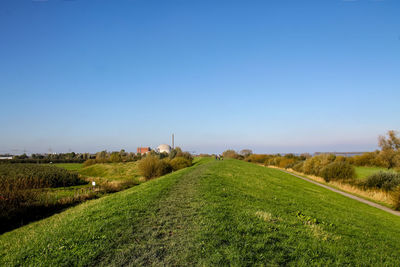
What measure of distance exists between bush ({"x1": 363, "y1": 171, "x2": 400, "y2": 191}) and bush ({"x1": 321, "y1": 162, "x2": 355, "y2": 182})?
13.6 feet

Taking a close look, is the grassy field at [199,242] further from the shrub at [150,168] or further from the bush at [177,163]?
the bush at [177,163]

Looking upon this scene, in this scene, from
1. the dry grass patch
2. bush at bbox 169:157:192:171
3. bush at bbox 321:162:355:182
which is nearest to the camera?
the dry grass patch

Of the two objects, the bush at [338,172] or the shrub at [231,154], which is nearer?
the bush at [338,172]

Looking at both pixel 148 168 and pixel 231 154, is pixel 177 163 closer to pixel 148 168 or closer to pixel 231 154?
pixel 148 168

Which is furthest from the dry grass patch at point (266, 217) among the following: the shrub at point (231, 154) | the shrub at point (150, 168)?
the shrub at point (231, 154)

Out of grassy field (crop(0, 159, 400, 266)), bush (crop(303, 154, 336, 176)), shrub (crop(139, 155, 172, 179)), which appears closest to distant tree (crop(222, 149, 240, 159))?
bush (crop(303, 154, 336, 176))

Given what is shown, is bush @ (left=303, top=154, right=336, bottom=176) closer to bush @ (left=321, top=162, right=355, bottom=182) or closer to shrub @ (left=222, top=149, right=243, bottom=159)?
bush @ (left=321, top=162, right=355, bottom=182)

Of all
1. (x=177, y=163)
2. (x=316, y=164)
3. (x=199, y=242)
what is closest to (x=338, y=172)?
(x=316, y=164)

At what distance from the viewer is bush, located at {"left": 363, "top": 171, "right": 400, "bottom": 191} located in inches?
833

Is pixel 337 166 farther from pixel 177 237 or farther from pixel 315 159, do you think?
pixel 177 237

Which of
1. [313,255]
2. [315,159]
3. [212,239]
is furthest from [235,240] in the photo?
[315,159]

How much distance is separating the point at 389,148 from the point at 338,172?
98.5ft

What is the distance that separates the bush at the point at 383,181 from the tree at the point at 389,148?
2359 centimetres

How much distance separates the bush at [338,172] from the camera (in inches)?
1085
